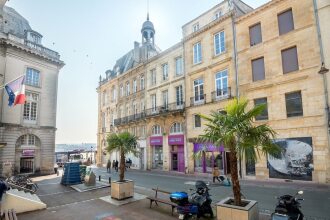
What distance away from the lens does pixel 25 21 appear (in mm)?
29031

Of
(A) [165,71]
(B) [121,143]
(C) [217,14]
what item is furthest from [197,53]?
(B) [121,143]

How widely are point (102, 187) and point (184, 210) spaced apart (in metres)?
8.67

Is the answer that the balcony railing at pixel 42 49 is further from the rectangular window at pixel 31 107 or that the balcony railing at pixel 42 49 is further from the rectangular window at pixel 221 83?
the rectangular window at pixel 221 83

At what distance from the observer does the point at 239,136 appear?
6.70 metres

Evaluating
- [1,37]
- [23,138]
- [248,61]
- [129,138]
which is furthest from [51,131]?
[248,61]

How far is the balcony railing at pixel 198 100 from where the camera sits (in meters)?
22.9

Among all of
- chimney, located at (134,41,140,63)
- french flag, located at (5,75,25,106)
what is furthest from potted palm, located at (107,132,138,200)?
chimney, located at (134,41,140,63)

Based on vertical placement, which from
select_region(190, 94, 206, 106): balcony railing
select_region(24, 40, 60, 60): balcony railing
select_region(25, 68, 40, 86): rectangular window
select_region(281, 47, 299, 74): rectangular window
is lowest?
select_region(190, 94, 206, 106): balcony railing

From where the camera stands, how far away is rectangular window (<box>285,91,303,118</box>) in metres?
16.4

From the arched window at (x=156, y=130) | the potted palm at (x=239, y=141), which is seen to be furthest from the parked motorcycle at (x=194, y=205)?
the arched window at (x=156, y=130)

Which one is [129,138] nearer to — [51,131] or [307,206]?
[307,206]

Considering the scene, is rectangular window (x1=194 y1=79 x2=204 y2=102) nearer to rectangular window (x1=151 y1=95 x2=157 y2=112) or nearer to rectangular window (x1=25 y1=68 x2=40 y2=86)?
rectangular window (x1=151 y1=95 x2=157 y2=112)

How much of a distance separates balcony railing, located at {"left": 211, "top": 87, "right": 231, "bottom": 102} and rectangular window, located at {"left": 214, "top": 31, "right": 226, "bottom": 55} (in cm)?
408

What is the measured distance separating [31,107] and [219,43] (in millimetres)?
22461
